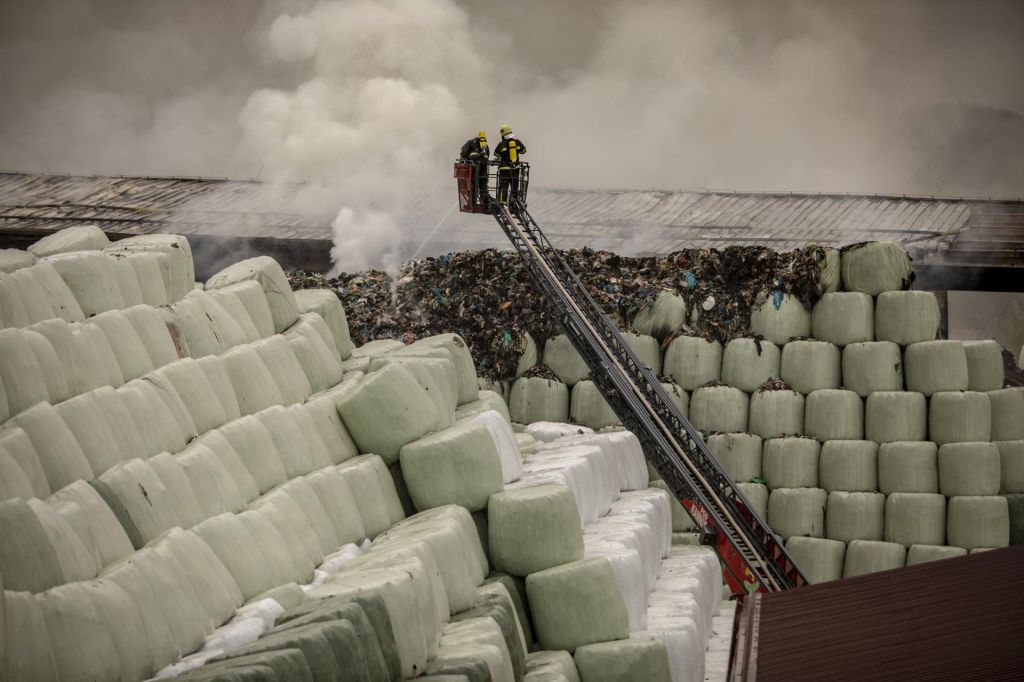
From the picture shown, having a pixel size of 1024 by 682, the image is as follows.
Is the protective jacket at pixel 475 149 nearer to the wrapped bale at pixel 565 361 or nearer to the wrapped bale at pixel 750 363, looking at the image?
the wrapped bale at pixel 565 361

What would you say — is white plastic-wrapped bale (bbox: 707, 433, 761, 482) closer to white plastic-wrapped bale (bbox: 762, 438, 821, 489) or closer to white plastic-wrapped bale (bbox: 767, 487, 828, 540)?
white plastic-wrapped bale (bbox: 762, 438, 821, 489)

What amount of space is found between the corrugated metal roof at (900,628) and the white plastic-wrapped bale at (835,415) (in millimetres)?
3234

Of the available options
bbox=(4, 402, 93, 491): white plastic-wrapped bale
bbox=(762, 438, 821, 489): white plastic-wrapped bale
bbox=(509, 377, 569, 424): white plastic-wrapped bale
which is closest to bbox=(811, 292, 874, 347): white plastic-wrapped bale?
bbox=(762, 438, 821, 489): white plastic-wrapped bale

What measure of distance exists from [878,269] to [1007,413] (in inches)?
63.1

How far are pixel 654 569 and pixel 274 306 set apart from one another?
A: 3242mm

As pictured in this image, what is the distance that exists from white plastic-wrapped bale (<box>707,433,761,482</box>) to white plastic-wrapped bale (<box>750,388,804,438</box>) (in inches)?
5.4

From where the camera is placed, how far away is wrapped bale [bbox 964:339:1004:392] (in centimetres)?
1096

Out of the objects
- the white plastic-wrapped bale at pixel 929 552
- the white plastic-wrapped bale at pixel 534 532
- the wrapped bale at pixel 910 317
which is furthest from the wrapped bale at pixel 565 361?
the white plastic-wrapped bale at pixel 534 532

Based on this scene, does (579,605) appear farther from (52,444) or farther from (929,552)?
(929,552)

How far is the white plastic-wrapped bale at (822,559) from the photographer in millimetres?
11008

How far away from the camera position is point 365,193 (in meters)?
15.4

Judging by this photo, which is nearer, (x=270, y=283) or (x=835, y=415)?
(x=270, y=283)

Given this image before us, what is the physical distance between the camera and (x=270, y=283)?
30.0 feet

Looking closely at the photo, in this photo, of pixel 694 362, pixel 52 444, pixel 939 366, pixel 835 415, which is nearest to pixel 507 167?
pixel 694 362
